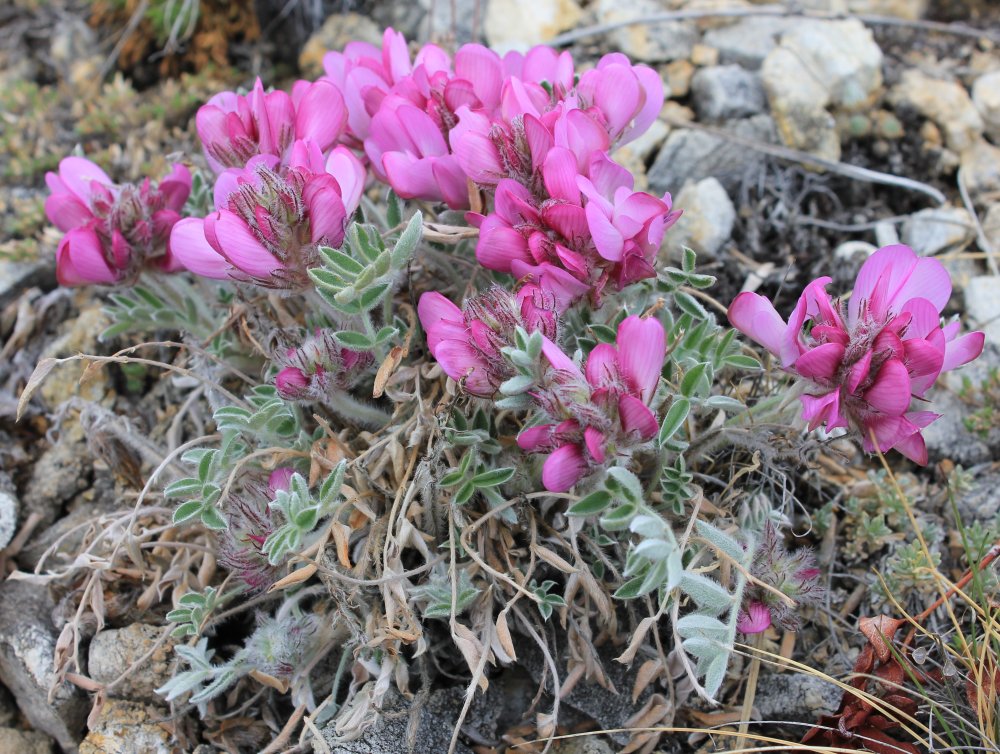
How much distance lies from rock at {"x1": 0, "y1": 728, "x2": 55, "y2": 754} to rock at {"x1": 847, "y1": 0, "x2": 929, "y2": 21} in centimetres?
464

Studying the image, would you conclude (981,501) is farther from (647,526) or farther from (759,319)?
(647,526)

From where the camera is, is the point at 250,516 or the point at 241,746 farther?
the point at 241,746

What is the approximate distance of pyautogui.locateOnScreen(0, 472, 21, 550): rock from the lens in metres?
3.04

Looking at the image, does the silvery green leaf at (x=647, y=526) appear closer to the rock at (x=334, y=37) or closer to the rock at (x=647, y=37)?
the rock at (x=647, y=37)

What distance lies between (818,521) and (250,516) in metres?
1.77

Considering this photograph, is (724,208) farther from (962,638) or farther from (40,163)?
(40,163)

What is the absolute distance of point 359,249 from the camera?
7.63ft

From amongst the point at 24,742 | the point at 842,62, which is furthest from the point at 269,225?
the point at 842,62

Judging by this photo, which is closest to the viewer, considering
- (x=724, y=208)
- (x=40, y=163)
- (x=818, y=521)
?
(x=818, y=521)

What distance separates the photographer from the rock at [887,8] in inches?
175

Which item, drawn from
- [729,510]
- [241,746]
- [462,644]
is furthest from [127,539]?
[729,510]

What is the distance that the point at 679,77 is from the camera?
4129 mm

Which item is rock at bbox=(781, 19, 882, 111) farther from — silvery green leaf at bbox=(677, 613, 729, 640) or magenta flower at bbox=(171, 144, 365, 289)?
silvery green leaf at bbox=(677, 613, 729, 640)

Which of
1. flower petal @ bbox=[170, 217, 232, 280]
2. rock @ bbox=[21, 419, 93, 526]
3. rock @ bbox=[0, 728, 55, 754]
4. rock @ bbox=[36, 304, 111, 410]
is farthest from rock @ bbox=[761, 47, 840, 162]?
rock @ bbox=[0, 728, 55, 754]
